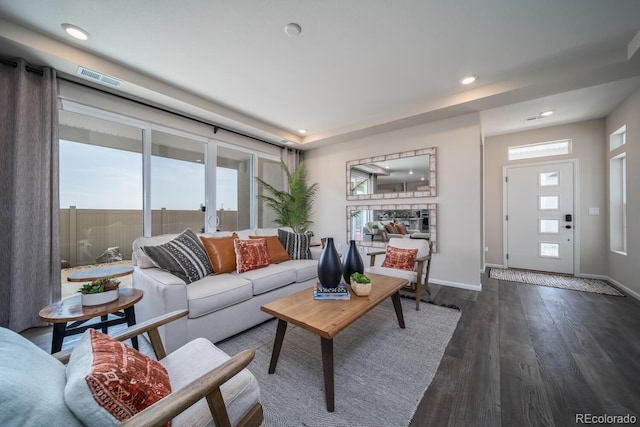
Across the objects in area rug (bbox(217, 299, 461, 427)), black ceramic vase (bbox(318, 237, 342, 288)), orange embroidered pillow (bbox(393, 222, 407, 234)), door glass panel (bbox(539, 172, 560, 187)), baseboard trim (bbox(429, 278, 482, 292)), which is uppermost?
door glass panel (bbox(539, 172, 560, 187))

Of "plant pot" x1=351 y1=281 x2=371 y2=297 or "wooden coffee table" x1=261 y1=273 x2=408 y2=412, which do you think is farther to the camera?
"plant pot" x1=351 y1=281 x2=371 y2=297

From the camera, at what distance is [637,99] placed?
9.55 feet

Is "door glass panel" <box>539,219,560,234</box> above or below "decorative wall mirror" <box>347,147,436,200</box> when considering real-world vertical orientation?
below

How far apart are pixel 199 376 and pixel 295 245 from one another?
2289 mm

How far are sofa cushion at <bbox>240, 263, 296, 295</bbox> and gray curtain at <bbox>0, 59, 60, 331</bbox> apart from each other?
187 centimetres

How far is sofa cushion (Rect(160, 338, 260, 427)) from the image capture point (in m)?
0.88

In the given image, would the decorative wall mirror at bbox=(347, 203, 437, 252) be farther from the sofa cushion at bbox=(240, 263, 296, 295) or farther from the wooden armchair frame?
the wooden armchair frame

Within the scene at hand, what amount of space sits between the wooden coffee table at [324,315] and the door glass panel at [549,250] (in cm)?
397

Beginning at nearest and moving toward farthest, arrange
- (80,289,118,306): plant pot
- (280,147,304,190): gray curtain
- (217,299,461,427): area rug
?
1. (217,299,461,427): area rug
2. (80,289,118,306): plant pot
3. (280,147,304,190): gray curtain

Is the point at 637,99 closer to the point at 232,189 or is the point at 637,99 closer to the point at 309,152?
the point at 309,152

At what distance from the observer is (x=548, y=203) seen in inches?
168

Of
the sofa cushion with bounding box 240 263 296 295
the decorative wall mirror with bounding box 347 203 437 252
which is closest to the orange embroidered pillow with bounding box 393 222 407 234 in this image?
the decorative wall mirror with bounding box 347 203 437 252

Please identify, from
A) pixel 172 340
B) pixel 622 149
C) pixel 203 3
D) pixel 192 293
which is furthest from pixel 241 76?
pixel 622 149

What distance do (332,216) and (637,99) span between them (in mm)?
4301
